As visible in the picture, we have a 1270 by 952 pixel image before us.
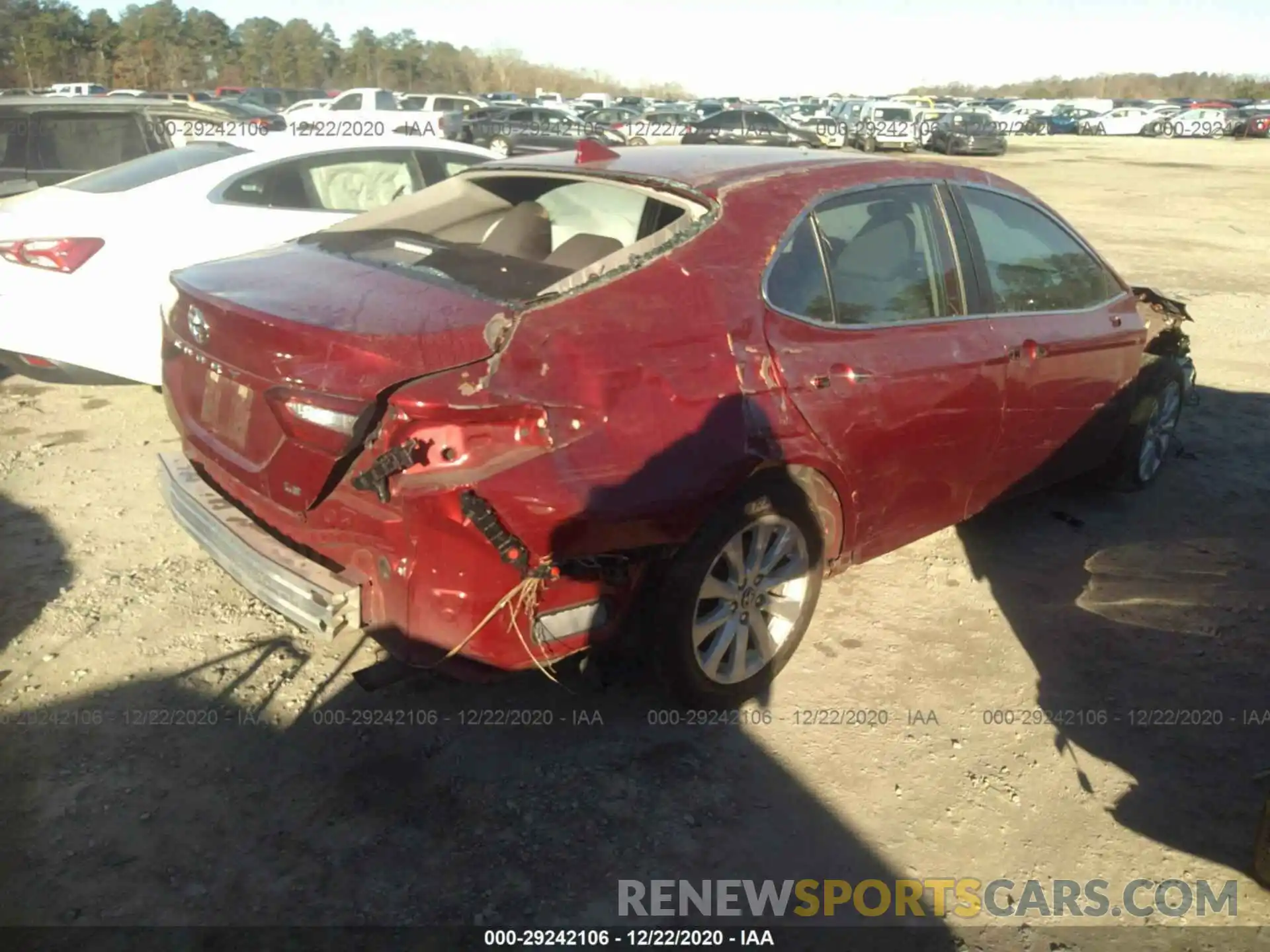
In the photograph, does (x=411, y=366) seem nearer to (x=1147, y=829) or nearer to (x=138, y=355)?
(x=1147, y=829)

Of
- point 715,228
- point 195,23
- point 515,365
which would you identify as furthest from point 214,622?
point 195,23

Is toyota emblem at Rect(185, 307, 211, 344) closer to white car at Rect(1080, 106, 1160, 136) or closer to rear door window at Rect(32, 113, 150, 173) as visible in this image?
rear door window at Rect(32, 113, 150, 173)

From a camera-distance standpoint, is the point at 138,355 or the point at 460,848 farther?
the point at 138,355

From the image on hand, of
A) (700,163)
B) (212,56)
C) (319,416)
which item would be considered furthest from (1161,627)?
(212,56)

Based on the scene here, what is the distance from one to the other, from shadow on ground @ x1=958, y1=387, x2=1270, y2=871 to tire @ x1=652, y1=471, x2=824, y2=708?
97 centimetres

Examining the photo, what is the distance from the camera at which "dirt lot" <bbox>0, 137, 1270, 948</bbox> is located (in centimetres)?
261

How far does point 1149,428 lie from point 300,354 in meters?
4.29

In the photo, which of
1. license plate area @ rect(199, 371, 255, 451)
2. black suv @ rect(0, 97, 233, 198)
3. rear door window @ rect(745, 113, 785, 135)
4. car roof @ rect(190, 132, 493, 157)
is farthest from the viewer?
rear door window @ rect(745, 113, 785, 135)

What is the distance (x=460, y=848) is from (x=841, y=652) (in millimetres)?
1661

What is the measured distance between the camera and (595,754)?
3.10m

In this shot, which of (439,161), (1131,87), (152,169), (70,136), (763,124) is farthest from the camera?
(1131,87)

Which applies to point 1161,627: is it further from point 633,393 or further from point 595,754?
point 633,393

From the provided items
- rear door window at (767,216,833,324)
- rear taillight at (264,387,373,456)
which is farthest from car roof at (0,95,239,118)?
rear door window at (767,216,833,324)

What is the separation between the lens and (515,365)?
2629 mm
